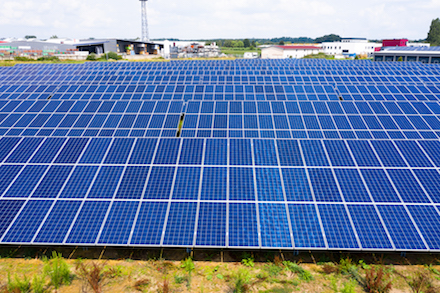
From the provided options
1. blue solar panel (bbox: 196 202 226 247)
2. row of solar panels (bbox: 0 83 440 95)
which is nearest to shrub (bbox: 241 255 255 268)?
blue solar panel (bbox: 196 202 226 247)

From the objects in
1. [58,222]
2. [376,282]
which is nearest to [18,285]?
[58,222]

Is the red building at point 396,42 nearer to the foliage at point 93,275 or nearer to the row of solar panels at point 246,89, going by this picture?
the row of solar panels at point 246,89

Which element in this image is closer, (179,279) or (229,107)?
(179,279)

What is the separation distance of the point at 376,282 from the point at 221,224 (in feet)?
20.2

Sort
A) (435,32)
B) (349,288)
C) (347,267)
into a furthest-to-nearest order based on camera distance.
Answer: (435,32) < (347,267) < (349,288)

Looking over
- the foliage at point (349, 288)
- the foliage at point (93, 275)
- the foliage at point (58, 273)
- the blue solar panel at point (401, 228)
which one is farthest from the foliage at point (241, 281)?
the foliage at point (58, 273)

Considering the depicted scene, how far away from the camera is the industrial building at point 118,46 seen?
397 ft

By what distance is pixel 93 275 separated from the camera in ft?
31.5

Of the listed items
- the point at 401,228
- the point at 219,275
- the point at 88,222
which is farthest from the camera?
the point at 88,222

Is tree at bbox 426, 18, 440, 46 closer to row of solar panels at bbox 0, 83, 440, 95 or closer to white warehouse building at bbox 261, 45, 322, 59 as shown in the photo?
white warehouse building at bbox 261, 45, 322, 59

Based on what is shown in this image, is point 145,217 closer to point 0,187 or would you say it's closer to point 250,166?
point 250,166

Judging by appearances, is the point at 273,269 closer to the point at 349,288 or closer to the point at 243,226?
the point at 243,226

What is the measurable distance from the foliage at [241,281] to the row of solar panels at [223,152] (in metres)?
5.27

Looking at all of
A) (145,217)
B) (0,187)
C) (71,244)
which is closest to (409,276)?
(145,217)
